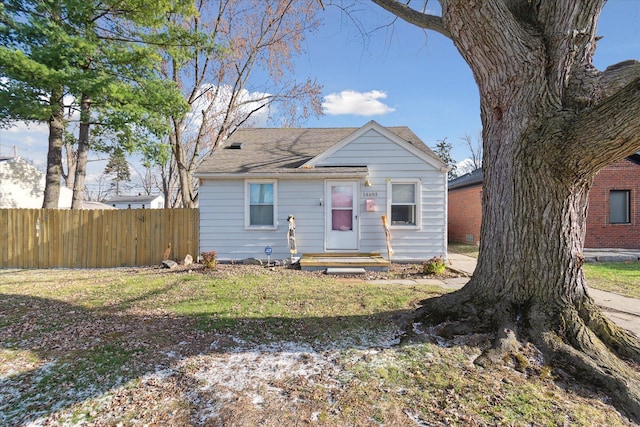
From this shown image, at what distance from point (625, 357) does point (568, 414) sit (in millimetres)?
1343

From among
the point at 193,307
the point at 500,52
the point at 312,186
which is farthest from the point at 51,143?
the point at 500,52

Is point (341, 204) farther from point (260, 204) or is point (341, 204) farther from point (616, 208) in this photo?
point (616, 208)

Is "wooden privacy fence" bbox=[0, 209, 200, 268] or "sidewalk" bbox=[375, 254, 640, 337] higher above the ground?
"wooden privacy fence" bbox=[0, 209, 200, 268]

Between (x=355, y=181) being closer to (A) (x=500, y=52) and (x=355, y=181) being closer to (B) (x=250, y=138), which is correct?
(B) (x=250, y=138)

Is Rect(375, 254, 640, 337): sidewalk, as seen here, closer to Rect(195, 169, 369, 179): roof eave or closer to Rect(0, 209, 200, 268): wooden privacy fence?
Rect(195, 169, 369, 179): roof eave

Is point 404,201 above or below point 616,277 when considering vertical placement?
above

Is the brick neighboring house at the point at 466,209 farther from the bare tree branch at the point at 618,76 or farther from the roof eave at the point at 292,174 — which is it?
the bare tree branch at the point at 618,76

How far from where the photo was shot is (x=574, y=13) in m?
3.26

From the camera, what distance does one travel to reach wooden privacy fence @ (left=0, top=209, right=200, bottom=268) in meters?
9.25

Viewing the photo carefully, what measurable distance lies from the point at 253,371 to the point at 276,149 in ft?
28.9

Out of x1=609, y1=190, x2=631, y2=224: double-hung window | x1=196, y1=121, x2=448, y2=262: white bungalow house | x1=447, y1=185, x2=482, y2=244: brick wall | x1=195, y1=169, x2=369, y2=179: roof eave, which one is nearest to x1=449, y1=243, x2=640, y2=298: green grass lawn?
x1=196, y1=121, x2=448, y2=262: white bungalow house

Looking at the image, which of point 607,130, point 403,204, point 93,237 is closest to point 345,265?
point 403,204

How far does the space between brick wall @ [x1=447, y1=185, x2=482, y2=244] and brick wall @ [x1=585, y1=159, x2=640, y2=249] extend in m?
4.21

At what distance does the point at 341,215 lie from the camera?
942 centimetres
